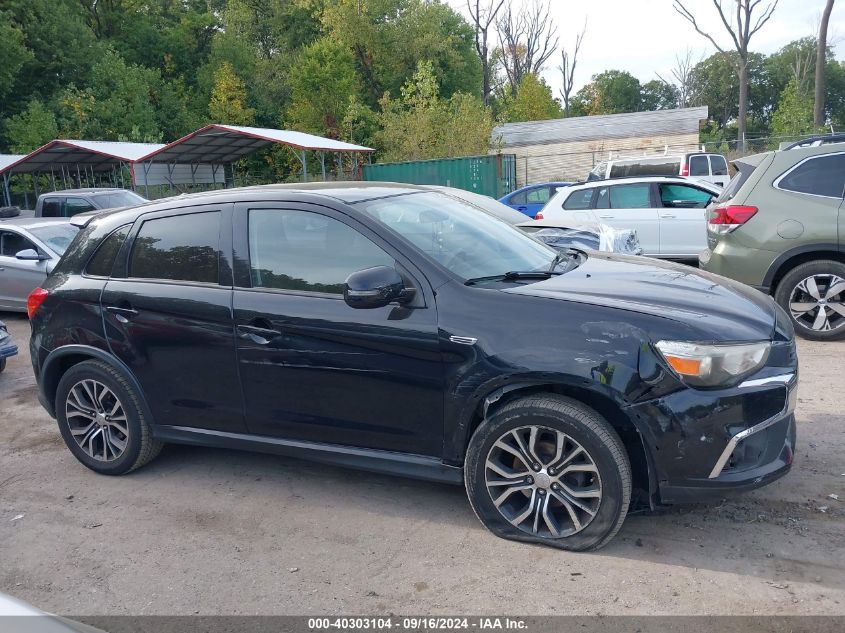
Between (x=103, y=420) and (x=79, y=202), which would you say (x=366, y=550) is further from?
(x=79, y=202)

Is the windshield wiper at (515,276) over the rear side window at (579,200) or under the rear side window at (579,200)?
under

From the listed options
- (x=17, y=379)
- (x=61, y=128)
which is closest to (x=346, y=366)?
(x=17, y=379)

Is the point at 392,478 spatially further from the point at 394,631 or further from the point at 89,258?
the point at 89,258

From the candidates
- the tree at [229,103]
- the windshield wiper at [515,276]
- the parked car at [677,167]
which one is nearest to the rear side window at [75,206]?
the parked car at [677,167]

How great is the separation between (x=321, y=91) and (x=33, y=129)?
41.0ft

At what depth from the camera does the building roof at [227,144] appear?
71.1 feet

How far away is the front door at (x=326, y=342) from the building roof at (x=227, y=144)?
57.1ft

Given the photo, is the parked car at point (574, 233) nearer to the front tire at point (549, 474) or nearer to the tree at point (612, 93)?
the front tire at point (549, 474)

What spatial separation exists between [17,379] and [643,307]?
22.4 ft

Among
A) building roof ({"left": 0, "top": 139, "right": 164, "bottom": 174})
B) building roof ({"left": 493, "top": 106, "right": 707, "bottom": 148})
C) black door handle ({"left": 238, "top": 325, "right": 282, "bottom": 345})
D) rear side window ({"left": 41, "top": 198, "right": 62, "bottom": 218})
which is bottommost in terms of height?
black door handle ({"left": 238, "top": 325, "right": 282, "bottom": 345})

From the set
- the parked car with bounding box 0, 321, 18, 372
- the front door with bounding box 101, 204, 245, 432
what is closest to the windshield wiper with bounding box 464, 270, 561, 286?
the front door with bounding box 101, 204, 245, 432

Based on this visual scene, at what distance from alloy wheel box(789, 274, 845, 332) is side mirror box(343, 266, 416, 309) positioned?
4.98m

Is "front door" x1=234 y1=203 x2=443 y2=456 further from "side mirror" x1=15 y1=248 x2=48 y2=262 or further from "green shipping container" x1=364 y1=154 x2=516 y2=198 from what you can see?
"green shipping container" x1=364 y1=154 x2=516 y2=198

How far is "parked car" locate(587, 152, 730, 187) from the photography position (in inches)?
798
